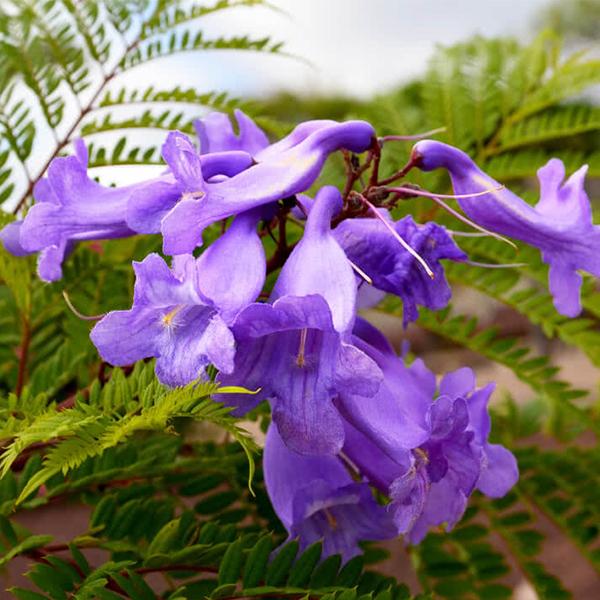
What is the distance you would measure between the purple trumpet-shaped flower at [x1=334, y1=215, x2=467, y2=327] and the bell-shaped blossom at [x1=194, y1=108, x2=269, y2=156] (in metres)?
0.16

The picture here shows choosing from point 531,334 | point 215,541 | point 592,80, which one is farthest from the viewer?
point 531,334

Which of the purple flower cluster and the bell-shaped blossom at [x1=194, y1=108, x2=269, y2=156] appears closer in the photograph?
the purple flower cluster

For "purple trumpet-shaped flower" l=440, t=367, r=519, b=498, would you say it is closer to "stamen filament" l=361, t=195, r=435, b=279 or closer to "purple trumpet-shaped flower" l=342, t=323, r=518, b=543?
"purple trumpet-shaped flower" l=342, t=323, r=518, b=543

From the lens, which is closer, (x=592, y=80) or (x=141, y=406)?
(x=141, y=406)

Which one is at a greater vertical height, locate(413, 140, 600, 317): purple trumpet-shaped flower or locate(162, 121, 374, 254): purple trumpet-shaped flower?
locate(162, 121, 374, 254): purple trumpet-shaped flower

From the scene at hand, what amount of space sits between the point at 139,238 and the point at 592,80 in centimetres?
64

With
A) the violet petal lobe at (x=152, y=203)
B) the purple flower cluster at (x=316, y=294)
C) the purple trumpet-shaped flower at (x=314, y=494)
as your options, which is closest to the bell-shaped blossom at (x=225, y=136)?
the purple flower cluster at (x=316, y=294)

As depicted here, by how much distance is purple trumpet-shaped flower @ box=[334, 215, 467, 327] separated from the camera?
55 cm

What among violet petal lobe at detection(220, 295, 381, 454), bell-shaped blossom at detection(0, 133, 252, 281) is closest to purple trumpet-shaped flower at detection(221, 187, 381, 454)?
violet petal lobe at detection(220, 295, 381, 454)

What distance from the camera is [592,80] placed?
1.09 metres

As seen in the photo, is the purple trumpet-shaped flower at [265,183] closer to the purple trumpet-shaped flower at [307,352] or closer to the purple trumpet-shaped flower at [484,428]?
the purple trumpet-shaped flower at [307,352]

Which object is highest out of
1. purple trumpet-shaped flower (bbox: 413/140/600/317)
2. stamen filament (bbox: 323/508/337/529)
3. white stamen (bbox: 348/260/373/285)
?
white stamen (bbox: 348/260/373/285)

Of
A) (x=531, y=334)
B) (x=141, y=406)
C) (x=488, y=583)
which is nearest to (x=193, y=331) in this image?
(x=141, y=406)

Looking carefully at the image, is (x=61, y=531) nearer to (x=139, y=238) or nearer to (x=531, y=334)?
(x=139, y=238)
